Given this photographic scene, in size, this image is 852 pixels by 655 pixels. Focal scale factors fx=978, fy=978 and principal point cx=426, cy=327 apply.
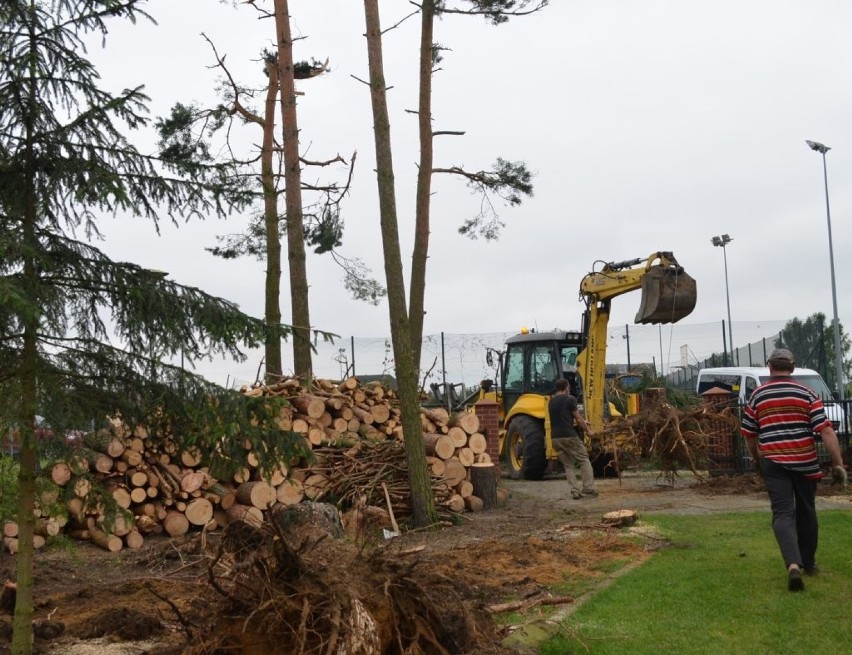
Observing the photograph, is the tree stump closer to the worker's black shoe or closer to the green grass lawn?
the green grass lawn

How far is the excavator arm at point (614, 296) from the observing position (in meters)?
15.0

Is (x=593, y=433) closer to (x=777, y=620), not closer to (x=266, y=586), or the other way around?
(x=777, y=620)

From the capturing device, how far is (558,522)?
1209 centimetres

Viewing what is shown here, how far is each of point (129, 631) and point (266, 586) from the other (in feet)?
7.31

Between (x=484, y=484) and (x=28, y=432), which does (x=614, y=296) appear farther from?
(x=28, y=432)

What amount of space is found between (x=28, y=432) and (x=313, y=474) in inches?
301

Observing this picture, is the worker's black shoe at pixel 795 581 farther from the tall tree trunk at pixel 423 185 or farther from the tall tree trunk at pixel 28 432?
the tall tree trunk at pixel 423 185

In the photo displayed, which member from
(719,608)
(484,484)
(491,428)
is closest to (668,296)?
(491,428)

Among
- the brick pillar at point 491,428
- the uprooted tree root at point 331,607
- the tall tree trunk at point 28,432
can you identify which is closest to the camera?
the uprooted tree root at point 331,607

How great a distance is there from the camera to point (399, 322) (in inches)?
477

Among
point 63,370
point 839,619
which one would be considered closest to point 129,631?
point 63,370

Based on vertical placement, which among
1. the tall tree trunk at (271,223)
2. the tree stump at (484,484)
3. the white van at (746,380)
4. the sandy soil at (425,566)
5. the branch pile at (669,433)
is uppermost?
the tall tree trunk at (271,223)

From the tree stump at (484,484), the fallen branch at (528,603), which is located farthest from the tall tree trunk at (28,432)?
the tree stump at (484,484)

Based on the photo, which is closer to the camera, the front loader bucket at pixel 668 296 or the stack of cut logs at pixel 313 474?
the stack of cut logs at pixel 313 474
